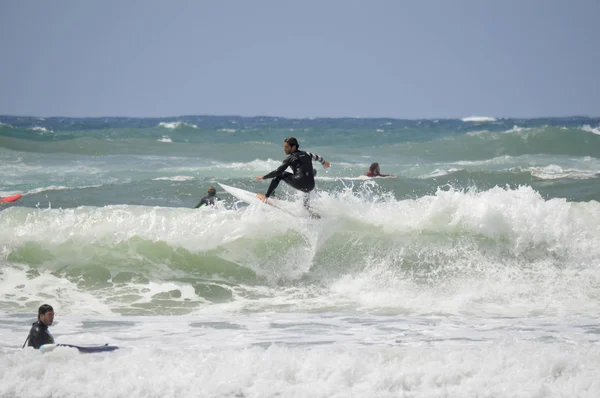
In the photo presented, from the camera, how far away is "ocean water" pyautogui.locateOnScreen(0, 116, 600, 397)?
681 centimetres

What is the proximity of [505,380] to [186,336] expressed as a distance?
3910 mm

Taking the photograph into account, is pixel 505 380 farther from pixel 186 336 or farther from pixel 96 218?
pixel 96 218

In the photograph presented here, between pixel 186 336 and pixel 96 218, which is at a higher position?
pixel 96 218

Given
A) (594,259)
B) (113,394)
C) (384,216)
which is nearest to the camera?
(113,394)

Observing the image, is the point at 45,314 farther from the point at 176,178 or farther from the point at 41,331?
the point at 176,178

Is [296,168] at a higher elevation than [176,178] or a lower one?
higher

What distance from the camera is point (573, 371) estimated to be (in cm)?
685

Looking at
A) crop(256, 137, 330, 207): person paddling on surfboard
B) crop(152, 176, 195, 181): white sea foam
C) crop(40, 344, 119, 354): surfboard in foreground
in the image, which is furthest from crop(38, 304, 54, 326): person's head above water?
crop(152, 176, 195, 181): white sea foam

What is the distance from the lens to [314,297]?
11.3m

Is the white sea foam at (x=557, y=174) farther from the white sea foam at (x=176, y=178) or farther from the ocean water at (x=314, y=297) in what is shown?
the white sea foam at (x=176, y=178)

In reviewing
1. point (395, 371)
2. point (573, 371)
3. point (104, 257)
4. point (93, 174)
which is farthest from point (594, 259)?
point (93, 174)

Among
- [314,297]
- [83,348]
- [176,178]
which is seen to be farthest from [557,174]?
[83,348]

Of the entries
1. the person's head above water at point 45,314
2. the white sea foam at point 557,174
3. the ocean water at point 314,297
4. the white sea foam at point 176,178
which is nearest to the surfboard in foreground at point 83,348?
the ocean water at point 314,297

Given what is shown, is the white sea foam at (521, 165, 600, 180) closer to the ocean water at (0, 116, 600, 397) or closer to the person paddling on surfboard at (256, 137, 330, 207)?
the ocean water at (0, 116, 600, 397)
